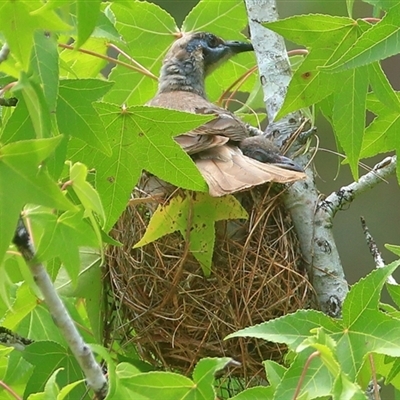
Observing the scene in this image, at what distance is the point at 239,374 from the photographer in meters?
2.50

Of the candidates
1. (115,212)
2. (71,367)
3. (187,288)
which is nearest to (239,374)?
(187,288)

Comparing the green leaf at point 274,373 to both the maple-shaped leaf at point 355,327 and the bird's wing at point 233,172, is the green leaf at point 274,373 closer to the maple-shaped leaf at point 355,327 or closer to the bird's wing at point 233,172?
the maple-shaped leaf at point 355,327

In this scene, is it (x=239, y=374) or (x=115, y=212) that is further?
Result: (x=239, y=374)

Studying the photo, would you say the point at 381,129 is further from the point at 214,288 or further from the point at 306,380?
the point at 306,380

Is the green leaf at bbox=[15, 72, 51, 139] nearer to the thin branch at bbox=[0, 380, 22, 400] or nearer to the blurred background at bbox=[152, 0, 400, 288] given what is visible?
the thin branch at bbox=[0, 380, 22, 400]

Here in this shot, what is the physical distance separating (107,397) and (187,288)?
0.84 metres

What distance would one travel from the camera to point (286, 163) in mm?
2570

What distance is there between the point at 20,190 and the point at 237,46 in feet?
6.45

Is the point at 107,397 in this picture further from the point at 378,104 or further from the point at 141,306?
the point at 378,104

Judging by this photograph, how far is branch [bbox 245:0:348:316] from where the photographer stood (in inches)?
98.0

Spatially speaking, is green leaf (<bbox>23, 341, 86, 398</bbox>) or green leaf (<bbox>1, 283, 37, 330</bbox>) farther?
green leaf (<bbox>1, 283, 37, 330</bbox>)

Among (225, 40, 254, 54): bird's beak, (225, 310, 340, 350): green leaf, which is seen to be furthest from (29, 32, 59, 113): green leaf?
(225, 40, 254, 54): bird's beak

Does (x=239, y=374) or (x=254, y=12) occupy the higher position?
(x=254, y=12)

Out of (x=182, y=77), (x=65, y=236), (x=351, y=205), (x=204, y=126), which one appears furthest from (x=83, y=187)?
(x=351, y=205)
